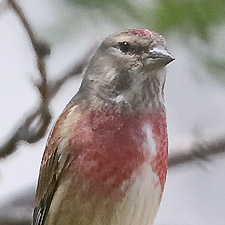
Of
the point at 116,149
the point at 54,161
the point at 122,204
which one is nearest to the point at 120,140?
the point at 116,149

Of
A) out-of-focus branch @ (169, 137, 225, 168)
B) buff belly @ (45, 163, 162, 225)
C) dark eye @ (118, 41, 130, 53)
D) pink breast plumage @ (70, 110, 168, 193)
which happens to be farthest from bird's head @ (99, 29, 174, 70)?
out-of-focus branch @ (169, 137, 225, 168)

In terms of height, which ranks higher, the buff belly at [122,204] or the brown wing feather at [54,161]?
the brown wing feather at [54,161]

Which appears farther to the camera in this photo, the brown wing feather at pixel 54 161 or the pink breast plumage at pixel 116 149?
the brown wing feather at pixel 54 161

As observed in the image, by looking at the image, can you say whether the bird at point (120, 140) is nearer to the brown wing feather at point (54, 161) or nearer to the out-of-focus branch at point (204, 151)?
the brown wing feather at point (54, 161)

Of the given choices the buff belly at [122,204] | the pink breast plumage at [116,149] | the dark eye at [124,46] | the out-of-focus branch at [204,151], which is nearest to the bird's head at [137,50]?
the dark eye at [124,46]

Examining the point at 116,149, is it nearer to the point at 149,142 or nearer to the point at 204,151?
the point at 149,142

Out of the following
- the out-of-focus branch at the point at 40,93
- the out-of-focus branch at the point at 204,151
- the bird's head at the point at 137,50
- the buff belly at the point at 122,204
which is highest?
the bird's head at the point at 137,50

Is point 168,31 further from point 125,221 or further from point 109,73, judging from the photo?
point 125,221
